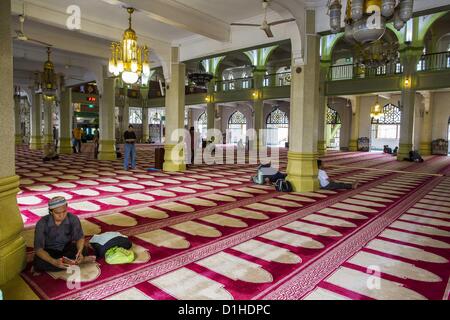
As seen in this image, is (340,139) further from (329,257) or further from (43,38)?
(329,257)

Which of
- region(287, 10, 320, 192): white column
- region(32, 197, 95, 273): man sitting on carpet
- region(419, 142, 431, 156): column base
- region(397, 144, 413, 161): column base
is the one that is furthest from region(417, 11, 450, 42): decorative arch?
region(32, 197, 95, 273): man sitting on carpet

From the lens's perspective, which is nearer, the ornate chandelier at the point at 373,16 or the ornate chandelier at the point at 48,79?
the ornate chandelier at the point at 373,16

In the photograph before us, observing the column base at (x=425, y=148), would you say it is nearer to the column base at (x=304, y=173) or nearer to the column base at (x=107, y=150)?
the column base at (x=304, y=173)

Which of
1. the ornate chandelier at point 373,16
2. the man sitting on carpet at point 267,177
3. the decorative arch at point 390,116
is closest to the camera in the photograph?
the ornate chandelier at point 373,16

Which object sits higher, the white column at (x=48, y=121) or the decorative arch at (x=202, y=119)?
the decorative arch at (x=202, y=119)

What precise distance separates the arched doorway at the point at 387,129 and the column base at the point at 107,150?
48.8 ft

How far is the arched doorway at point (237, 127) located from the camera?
24.7 meters

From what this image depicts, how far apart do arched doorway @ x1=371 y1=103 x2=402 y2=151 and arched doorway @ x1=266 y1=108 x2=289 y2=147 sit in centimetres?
564

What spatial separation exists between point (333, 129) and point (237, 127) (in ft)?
24.1

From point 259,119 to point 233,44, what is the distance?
895 cm

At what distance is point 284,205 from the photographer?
182 inches

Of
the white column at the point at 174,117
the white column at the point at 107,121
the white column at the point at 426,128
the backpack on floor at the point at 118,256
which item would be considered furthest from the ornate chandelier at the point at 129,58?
the white column at the point at 426,128

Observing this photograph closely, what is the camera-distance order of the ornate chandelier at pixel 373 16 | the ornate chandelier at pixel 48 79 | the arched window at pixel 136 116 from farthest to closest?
the arched window at pixel 136 116 → the ornate chandelier at pixel 48 79 → the ornate chandelier at pixel 373 16

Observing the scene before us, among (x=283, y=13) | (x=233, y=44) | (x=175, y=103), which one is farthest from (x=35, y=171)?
(x=283, y=13)
